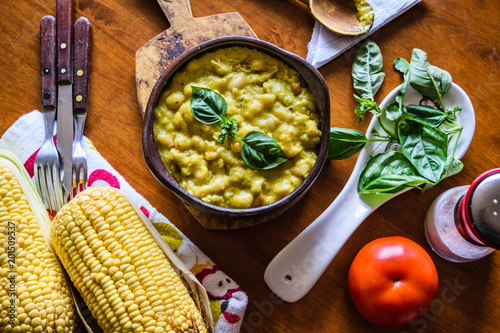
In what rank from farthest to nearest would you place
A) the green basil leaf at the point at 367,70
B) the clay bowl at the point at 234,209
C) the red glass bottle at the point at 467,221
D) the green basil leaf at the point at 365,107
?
the green basil leaf at the point at 367,70 → the green basil leaf at the point at 365,107 → the red glass bottle at the point at 467,221 → the clay bowl at the point at 234,209

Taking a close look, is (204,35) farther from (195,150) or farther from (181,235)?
(181,235)

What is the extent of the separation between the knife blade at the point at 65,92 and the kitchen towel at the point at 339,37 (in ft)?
3.75

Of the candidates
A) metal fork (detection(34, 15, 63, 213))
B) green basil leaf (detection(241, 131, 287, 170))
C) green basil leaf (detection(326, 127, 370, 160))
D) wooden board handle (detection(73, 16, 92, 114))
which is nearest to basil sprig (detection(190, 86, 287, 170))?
green basil leaf (detection(241, 131, 287, 170))

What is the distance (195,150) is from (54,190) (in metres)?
0.74

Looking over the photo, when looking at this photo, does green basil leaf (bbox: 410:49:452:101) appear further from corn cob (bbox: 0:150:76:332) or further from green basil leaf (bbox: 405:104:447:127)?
corn cob (bbox: 0:150:76:332)

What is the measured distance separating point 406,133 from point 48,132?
5.32ft

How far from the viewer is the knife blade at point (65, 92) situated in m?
2.04

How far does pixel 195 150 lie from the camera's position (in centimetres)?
179

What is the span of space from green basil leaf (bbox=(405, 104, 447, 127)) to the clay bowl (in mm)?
445

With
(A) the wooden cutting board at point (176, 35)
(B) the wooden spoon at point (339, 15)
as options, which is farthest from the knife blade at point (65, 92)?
(B) the wooden spoon at point (339, 15)

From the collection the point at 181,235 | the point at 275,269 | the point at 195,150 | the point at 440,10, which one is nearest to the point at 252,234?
the point at 275,269

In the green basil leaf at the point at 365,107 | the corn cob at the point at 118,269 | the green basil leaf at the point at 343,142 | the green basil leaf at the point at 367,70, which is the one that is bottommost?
the corn cob at the point at 118,269

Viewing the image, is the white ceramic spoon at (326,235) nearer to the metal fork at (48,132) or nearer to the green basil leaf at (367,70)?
the green basil leaf at (367,70)

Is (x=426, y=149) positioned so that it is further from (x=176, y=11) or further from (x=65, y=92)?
(x=65, y=92)
